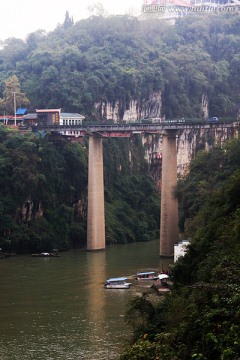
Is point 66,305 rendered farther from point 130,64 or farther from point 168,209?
point 130,64

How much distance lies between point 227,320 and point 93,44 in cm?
9232

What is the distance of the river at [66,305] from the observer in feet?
128

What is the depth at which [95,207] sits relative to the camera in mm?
77875

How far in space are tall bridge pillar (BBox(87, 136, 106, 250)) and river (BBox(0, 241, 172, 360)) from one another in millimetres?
2575

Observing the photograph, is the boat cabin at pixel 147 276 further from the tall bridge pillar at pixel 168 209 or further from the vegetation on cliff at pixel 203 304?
the tall bridge pillar at pixel 168 209

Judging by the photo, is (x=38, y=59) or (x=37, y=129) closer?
(x=37, y=129)

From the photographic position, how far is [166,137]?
7675cm

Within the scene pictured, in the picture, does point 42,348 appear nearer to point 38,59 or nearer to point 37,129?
point 37,129

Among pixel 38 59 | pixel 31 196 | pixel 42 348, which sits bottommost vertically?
pixel 42 348

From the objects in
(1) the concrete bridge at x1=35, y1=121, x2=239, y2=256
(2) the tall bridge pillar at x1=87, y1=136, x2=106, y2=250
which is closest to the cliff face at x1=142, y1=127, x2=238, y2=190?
(1) the concrete bridge at x1=35, y1=121, x2=239, y2=256

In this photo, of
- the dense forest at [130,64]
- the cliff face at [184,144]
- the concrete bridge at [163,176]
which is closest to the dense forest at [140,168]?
the dense forest at [130,64]

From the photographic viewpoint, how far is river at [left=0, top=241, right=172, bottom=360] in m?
39.1

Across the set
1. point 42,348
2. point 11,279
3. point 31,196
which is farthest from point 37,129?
point 42,348

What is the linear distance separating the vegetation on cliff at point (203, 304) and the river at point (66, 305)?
2.73m
